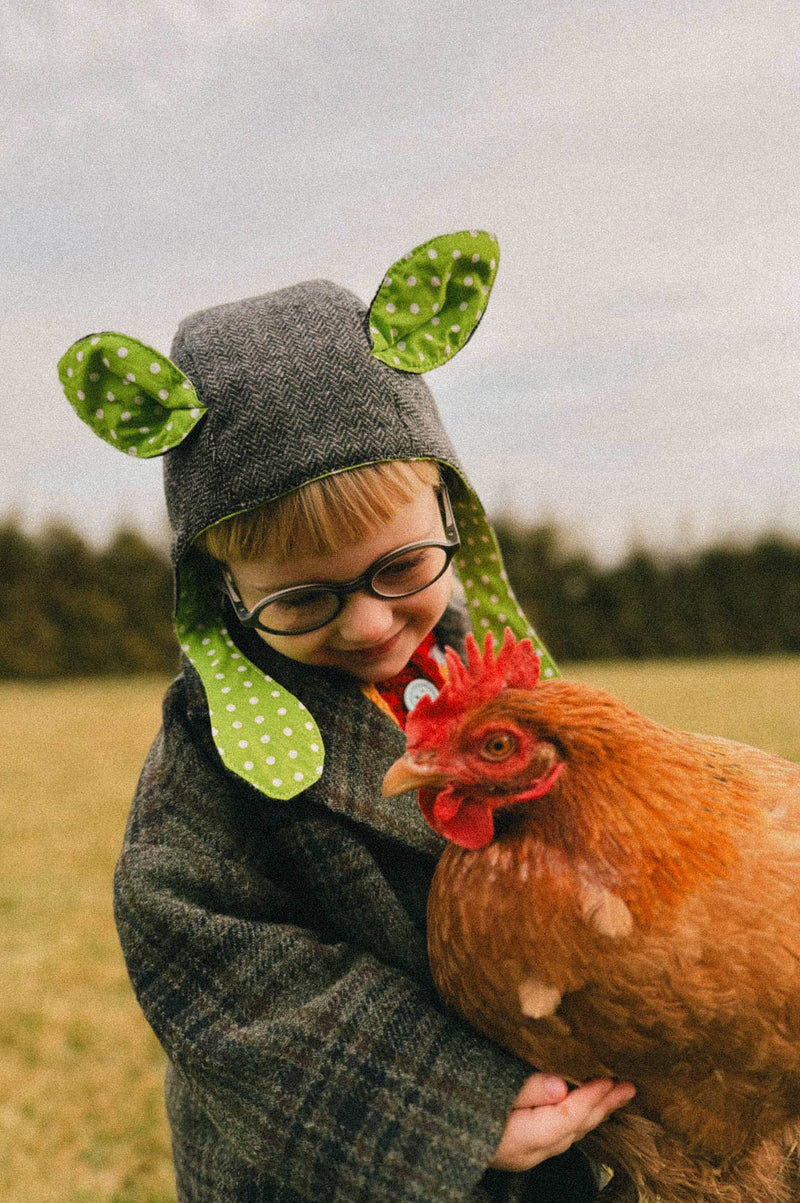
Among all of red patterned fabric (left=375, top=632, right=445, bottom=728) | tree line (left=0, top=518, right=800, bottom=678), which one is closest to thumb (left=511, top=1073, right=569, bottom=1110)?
red patterned fabric (left=375, top=632, right=445, bottom=728)

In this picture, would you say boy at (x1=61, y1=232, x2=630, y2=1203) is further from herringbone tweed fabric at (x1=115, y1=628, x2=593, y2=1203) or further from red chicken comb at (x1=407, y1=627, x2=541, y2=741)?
red chicken comb at (x1=407, y1=627, x2=541, y2=741)

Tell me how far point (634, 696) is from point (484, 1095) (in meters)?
10.1

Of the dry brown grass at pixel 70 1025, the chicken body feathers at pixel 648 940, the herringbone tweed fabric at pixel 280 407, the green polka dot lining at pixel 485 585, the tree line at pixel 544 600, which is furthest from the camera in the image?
the tree line at pixel 544 600

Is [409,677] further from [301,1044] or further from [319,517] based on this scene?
[301,1044]

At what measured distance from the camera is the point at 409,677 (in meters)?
1.59

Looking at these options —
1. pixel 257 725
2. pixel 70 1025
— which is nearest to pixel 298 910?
pixel 257 725

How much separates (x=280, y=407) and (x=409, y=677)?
1.87 ft

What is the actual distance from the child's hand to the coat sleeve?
0.10 feet

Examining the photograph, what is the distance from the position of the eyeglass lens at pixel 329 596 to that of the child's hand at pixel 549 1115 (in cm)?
69

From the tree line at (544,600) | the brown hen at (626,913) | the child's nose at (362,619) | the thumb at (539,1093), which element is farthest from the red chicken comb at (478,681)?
the tree line at (544,600)

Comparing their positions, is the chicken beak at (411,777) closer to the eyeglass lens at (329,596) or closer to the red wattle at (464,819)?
the red wattle at (464,819)

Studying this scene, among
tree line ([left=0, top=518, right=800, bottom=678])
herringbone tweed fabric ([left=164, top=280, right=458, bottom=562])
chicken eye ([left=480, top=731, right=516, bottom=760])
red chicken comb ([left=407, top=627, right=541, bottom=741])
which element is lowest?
tree line ([left=0, top=518, right=800, bottom=678])

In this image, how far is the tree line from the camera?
14656 mm

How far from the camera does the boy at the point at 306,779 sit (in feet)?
3.67
